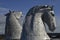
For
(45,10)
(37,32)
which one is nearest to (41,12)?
(45,10)

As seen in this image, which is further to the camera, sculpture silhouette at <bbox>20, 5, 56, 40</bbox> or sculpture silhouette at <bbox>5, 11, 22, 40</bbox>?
sculpture silhouette at <bbox>5, 11, 22, 40</bbox>

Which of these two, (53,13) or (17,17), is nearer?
(53,13)

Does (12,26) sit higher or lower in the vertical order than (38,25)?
lower

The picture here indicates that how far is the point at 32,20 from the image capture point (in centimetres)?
929

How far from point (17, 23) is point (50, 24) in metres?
4.09

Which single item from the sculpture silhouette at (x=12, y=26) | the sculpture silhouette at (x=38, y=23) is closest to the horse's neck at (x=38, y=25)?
the sculpture silhouette at (x=38, y=23)

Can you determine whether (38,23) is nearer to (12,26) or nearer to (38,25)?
(38,25)

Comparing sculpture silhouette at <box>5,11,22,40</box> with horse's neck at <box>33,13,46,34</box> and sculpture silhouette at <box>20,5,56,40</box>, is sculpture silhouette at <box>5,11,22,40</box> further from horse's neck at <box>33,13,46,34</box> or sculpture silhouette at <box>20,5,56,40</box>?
horse's neck at <box>33,13,46,34</box>

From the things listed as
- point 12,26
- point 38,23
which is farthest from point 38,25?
point 12,26

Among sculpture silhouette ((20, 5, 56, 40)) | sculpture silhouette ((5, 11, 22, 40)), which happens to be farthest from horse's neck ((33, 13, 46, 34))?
sculpture silhouette ((5, 11, 22, 40))

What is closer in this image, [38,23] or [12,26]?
[38,23]

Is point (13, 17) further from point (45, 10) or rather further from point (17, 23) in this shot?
point (45, 10)

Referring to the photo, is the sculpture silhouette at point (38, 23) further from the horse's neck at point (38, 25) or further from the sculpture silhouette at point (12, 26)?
the sculpture silhouette at point (12, 26)

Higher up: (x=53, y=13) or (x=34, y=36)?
(x=53, y=13)
